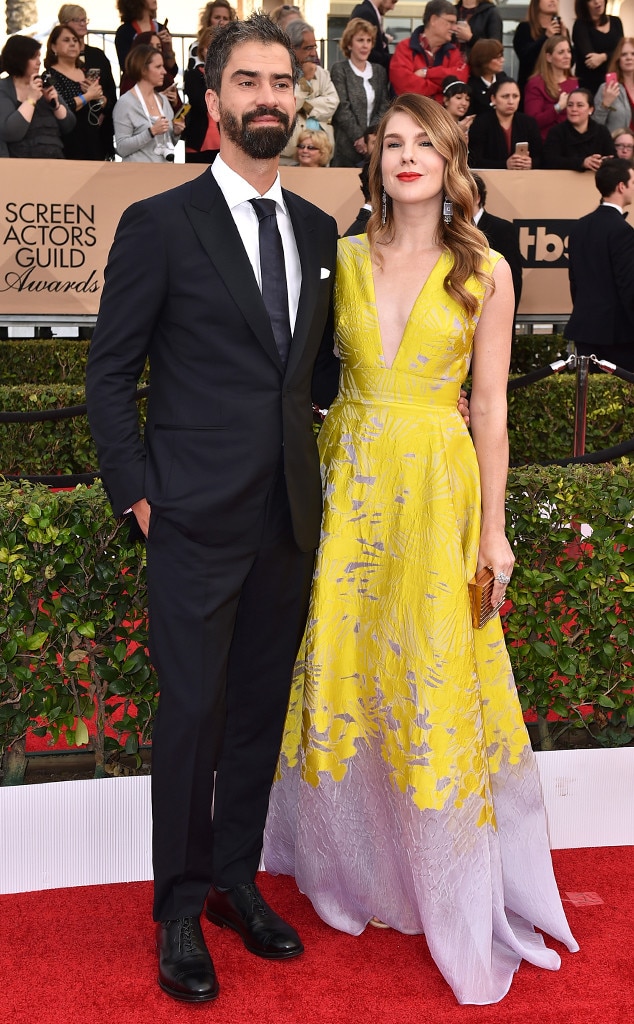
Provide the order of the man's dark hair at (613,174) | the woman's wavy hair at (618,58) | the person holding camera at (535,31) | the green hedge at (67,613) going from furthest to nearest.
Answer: the person holding camera at (535,31)
the woman's wavy hair at (618,58)
the man's dark hair at (613,174)
the green hedge at (67,613)

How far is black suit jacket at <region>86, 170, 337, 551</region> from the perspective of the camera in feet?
8.32

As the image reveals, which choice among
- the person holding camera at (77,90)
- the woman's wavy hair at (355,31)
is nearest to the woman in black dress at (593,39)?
the woman's wavy hair at (355,31)

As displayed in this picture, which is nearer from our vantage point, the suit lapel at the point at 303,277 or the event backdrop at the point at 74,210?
the suit lapel at the point at 303,277

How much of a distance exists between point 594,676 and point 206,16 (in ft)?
22.3

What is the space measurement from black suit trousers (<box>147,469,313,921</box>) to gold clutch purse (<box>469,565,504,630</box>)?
43 centimetres

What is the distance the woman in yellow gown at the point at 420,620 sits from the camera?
2.77 meters

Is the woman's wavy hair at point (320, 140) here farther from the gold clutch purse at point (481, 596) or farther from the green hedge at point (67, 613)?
the gold clutch purse at point (481, 596)

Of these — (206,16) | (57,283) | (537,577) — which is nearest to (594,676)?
(537,577)

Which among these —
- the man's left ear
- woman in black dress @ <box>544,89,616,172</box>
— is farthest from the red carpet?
woman in black dress @ <box>544,89,616,172</box>

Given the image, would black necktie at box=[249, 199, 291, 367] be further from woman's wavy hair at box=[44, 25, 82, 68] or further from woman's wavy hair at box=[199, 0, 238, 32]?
woman's wavy hair at box=[199, 0, 238, 32]

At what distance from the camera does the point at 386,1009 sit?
2.63 meters

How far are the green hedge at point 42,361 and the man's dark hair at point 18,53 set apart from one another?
80.6 inches

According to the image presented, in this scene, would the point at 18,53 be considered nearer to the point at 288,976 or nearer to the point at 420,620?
the point at 420,620

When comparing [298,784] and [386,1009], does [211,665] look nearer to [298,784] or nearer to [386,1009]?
[298,784]
